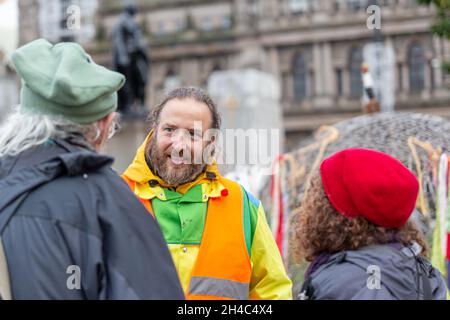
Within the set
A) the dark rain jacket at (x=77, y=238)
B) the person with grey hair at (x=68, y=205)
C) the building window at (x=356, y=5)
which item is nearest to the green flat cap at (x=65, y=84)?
the person with grey hair at (x=68, y=205)

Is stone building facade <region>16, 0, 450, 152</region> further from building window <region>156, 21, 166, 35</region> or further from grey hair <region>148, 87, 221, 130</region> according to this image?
grey hair <region>148, 87, 221, 130</region>

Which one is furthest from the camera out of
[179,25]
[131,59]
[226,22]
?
[179,25]

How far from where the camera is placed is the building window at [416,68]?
36156 mm

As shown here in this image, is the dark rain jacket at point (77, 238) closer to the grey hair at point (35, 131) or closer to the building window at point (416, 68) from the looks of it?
the grey hair at point (35, 131)

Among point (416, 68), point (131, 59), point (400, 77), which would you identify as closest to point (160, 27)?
point (400, 77)

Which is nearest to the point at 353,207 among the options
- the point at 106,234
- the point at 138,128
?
the point at 106,234

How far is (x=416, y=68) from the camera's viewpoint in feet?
119

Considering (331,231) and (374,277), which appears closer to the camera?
(374,277)

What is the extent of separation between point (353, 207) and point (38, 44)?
1.14 meters

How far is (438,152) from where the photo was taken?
5512 mm

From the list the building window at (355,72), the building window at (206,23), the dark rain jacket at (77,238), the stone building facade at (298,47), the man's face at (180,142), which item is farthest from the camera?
the building window at (206,23)

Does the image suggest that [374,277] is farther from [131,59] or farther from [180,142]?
[131,59]

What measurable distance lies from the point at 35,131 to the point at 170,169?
0.88 m

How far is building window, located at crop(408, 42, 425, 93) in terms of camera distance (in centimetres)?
3616
